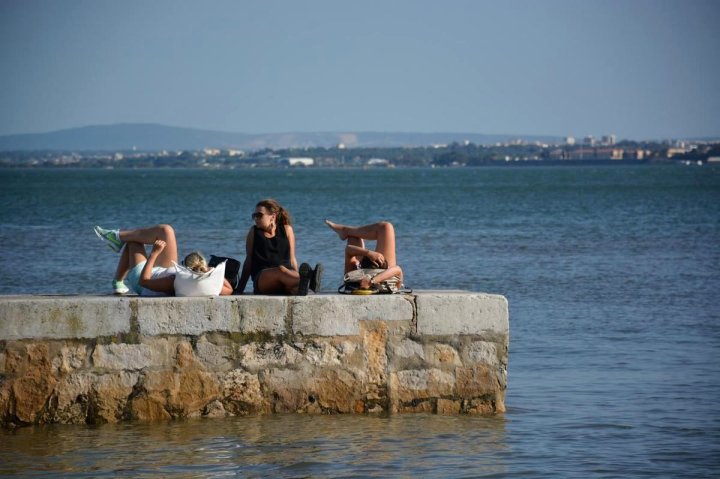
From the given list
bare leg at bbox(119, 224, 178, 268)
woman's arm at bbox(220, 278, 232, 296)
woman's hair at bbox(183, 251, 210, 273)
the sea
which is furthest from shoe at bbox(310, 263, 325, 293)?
bare leg at bbox(119, 224, 178, 268)

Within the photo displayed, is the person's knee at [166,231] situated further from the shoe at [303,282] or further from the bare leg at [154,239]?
the shoe at [303,282]

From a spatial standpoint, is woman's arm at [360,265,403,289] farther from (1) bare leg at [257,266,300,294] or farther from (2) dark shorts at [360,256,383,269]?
(1) bare leg at [257,266,300,294]

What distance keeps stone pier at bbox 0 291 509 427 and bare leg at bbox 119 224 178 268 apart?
2.81 ft

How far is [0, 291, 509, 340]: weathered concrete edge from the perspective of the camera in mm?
8641

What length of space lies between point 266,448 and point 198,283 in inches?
51.9

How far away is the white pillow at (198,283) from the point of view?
8953mm

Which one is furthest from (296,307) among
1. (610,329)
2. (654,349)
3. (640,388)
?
(610,329)

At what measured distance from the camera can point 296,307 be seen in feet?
29.3

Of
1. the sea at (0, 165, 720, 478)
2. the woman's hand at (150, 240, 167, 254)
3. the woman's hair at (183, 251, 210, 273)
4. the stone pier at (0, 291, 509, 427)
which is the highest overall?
the woman's hand at (150, 240, 167, 254)

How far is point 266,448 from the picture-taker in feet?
27.7

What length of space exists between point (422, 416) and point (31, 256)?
17098 mm

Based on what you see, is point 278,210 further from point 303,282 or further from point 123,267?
point 123,267

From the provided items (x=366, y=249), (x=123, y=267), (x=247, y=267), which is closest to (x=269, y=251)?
(x=247, y=267)

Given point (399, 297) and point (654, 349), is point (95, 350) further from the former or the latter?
point (654, 349)
